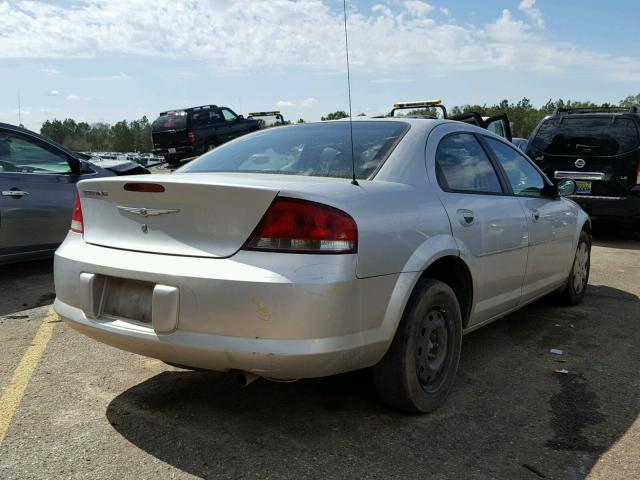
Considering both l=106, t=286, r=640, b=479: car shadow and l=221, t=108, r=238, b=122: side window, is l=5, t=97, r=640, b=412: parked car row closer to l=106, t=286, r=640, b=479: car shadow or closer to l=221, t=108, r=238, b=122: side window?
l=106, t=286, r=640, b=479: car shadow

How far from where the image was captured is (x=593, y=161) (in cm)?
880

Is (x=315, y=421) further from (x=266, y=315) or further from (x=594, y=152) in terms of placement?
(x=594, y=152)

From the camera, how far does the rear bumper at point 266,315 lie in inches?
100.0

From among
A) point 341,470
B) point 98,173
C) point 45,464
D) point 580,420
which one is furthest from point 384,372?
point 98,173

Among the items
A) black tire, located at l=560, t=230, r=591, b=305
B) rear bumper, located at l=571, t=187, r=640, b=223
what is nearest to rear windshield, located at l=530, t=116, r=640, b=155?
rear bumper, located at l=571, t=187, r=640, b=223

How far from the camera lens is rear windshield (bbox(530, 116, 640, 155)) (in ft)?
28.4

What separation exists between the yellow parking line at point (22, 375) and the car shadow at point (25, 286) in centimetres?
65

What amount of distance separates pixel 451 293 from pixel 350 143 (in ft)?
3.33

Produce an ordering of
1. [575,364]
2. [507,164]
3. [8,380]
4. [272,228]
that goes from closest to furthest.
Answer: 1. [272,228]
2. [8,380]
3. [575,364]
4. [507,164]

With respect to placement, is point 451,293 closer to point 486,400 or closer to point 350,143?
point 486,400

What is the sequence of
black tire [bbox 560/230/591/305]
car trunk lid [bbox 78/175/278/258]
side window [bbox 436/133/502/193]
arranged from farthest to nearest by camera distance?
black tire [bbox 560/230/591/305] < side window [bbox 436/133/502/193] < car trunk lid [bbox 78/175/278/258]

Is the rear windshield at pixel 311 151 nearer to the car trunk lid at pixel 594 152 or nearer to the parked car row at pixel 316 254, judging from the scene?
the parked car row at pixel 316 254

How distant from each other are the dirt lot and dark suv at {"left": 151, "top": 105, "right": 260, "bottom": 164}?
1657cm

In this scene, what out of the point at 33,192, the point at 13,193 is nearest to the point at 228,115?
the point at 33,192
